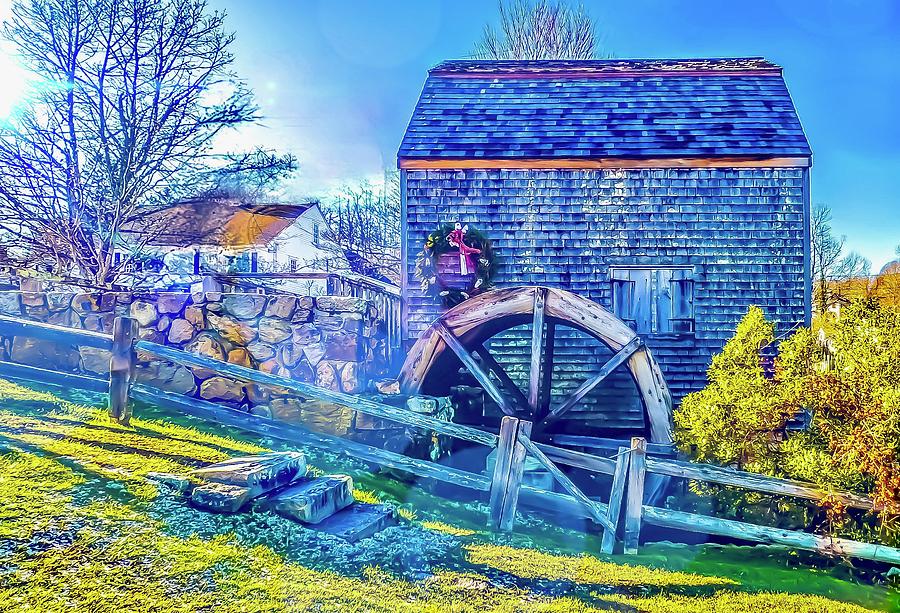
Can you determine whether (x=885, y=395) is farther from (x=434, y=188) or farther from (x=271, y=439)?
(x=434, y=188)

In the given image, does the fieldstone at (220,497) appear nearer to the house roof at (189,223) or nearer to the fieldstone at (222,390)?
the fieldstone at (222,390)

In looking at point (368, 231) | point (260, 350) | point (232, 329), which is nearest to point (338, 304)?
point (260, 350)

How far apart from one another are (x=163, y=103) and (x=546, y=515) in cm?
860

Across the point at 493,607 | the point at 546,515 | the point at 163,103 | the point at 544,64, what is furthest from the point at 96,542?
the point at 544,64

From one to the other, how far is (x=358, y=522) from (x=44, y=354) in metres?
4.35

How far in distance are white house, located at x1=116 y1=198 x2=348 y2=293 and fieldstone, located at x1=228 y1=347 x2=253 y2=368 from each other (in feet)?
12.1

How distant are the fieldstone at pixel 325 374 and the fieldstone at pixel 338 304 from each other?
605 millimetres

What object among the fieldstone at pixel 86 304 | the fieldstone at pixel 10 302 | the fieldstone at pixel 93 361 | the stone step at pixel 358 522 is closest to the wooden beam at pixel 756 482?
the stone step at pixel 358 522

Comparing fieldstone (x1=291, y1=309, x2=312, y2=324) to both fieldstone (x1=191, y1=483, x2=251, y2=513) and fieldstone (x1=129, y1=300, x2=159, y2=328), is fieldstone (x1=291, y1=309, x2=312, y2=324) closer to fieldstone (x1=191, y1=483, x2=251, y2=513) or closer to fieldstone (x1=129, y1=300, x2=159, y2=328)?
fieldstone (x1=129, y1=300, x2=159, y2=328)

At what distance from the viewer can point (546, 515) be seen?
17.4 feet

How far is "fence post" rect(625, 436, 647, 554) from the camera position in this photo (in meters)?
4.55

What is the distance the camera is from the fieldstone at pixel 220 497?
3.57 m

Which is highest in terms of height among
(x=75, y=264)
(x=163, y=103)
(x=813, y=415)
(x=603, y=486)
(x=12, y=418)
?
(x=163, y=103)

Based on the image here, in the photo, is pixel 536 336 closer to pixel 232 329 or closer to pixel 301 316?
pixel 301 316
